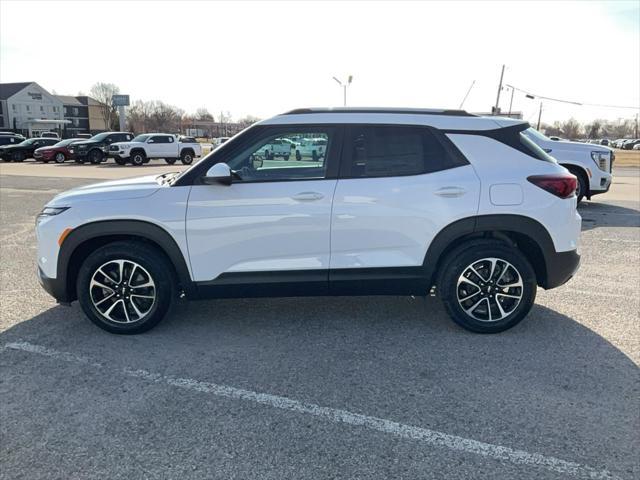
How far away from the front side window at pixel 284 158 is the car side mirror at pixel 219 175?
19cm

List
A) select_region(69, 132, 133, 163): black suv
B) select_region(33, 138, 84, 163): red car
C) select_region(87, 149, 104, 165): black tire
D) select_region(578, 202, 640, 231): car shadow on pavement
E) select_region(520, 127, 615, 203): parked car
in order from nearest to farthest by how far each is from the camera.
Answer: select_region(578, 202, 640, 231): car shadow on pavement < select_region(520, 127, 615, 203): parked car < select_region(69, 132, 133, 163): black suv < select_region(87, 149, 104, 165): black tire < select_region(33, 138, 84, 163): red car

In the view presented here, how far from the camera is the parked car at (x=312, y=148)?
4.13 m

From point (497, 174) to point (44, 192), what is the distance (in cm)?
Answer: 1409

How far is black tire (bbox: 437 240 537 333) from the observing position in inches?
163

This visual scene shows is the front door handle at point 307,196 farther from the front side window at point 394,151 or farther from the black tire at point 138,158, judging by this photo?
the black tire at point 138,158

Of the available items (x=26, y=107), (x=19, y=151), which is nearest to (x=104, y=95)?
(x=26, y=107)

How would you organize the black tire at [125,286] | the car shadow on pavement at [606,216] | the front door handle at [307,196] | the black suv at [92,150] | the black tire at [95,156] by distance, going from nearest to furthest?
the front door handle at [307,196], the black tire at [125,286], the car shadow on pavement at [606,216], the black suv at [92,150], the black tire at [95,156]

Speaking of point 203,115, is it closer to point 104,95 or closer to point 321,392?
point 104,95

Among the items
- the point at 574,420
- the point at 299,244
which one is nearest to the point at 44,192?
the point at 299,244

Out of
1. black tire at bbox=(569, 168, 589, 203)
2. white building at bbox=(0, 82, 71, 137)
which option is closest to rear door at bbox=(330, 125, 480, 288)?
black tire at bbox=(569, 168, 589, 203)

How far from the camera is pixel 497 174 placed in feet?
13.4

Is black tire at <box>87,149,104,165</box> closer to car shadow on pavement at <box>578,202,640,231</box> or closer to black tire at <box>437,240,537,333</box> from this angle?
car shadow on pavement at <box>578,202,640,231</box>

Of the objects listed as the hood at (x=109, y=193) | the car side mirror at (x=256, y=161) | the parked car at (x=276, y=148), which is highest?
the parked car at (x=276, y=148)

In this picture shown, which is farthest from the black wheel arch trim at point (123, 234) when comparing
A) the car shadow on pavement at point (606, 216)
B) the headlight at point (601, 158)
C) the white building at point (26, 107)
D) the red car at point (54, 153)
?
the white building at point (26, 107)
